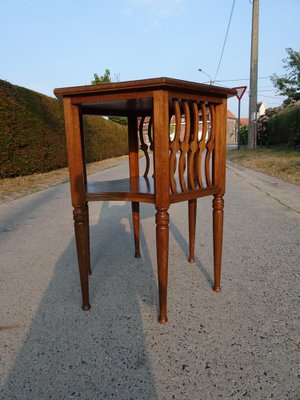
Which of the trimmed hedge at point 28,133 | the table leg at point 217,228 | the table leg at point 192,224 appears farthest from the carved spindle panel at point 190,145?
the trimmed hedge at point 28,133

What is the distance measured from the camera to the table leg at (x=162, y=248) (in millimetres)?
1352

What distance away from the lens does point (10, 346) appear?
130 cm

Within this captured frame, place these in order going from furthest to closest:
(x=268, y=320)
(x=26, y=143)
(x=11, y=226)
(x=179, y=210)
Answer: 1. (x=26, y=143)
2. (x=179, y=210)
3. (x=11, y=226)
4. (x=268, y=320)

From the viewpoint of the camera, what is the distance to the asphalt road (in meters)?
1.09

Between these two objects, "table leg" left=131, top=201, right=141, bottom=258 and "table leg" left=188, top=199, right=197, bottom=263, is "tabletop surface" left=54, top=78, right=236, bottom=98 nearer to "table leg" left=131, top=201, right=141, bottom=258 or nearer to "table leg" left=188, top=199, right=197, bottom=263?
"table leg" left=188, top=199, right=197, bottom=263

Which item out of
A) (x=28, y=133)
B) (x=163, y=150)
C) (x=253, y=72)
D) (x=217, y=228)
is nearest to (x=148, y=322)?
(x=217, y=228)

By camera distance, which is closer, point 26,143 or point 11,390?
point 11,390

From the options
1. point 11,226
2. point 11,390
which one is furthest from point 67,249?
point 11,390

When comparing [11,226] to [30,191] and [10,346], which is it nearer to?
[10,346]

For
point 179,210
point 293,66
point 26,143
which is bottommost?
point 179,210

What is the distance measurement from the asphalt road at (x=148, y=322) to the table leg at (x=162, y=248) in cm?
10

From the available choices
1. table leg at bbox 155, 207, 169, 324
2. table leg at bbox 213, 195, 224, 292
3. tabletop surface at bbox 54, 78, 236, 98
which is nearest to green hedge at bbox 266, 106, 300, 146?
table leg at bbox 213, 195, 224, 292

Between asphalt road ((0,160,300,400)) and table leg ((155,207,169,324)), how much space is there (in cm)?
10

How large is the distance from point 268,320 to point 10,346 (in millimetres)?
1195
